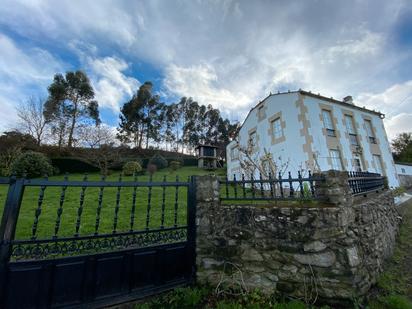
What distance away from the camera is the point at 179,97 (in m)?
32.4

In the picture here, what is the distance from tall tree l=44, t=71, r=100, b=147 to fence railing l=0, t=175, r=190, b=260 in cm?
1481

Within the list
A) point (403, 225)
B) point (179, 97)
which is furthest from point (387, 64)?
point (179, 97)

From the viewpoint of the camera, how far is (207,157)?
23562mm

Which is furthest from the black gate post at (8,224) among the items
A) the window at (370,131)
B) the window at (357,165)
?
the window at (370,131)

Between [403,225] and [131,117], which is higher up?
[131,117]

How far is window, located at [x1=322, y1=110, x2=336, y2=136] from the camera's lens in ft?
35.2

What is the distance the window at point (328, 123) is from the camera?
10.7m

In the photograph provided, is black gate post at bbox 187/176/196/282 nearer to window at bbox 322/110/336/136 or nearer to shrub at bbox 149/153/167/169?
window at bbox 322/110/336/136

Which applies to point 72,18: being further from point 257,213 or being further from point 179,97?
point 179,97

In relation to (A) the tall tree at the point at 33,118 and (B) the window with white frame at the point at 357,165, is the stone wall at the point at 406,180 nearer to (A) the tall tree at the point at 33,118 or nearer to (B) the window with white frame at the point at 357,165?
(B) the window with white frame at the point at 357,165

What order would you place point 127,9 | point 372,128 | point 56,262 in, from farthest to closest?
point 372,128, point 127,9, point 56,262

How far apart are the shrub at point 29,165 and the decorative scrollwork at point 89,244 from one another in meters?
11.8

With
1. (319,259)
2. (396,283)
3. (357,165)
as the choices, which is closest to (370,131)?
(357,165)

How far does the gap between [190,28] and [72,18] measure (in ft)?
11.2
